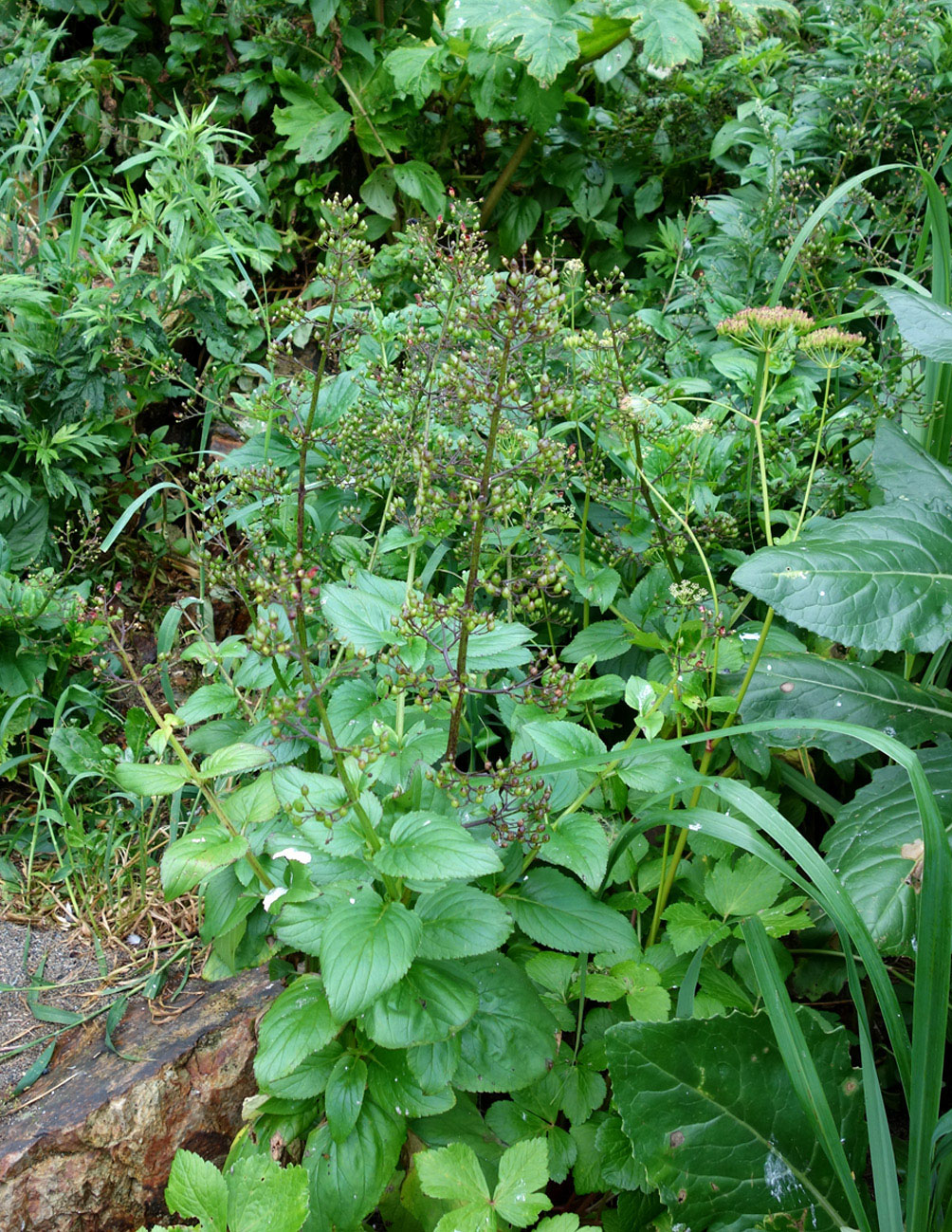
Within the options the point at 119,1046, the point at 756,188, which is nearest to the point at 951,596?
the point at 119,1046

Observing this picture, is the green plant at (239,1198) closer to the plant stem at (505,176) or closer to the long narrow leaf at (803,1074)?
the long narrow leaf at (803,1074)

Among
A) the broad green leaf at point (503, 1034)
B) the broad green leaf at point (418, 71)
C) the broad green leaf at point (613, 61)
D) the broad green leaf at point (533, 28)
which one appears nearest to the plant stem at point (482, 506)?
the broad green leaf at point (503, 1034)

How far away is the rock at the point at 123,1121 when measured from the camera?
5.47 feet

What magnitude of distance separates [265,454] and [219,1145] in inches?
61.6

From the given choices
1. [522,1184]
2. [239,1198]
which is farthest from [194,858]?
[522,1184]

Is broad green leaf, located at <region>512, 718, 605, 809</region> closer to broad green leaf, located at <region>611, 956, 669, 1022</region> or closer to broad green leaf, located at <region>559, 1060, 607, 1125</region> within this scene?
broad green leaf, located at <region>611, 956, 669, 1022</region>

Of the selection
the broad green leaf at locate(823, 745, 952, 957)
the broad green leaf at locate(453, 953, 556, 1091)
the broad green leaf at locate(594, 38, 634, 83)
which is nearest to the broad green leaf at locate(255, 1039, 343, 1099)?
the broad green leaf at locate(453, 953, 556, 1091)

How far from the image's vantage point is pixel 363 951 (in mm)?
1190

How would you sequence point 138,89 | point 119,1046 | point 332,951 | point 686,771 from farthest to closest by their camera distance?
point 138,89
point 119,1046
point 686,771
point 332,951

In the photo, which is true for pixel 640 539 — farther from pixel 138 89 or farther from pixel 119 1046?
pixel 138 89

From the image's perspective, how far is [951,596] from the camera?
1.52 metres

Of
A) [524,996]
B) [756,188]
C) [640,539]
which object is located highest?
[756,188]

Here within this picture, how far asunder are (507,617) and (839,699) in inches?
28.1

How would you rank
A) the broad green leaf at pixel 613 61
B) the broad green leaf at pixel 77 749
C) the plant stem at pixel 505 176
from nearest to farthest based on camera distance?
the broad green leaf at pixel 77 749
the broad green leaf at pixel 613 61
the plant stem at pixel 505 176
